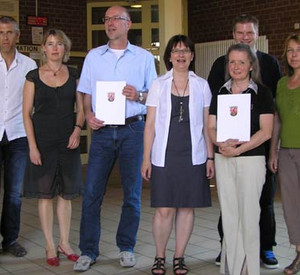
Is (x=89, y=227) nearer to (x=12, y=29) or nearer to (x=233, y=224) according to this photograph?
(x=233, y=224)

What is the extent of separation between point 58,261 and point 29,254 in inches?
18.1

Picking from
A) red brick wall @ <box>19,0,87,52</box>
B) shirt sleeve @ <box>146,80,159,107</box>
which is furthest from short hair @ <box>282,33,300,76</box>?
red brick wall @ <box>19,0,87,52</box>

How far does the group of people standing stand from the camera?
12.4 feet

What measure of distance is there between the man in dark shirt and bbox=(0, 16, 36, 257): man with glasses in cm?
171

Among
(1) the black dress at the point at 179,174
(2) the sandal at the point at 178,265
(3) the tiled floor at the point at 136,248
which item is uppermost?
(1) the black dress at the point at 179,174

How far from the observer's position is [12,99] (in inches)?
183

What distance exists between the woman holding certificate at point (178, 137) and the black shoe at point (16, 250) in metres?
1.47

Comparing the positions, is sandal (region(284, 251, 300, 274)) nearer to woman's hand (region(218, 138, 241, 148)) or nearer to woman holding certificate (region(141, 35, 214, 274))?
woman holding certificate (region(141, 35, 214, 274))

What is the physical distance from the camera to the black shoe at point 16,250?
15.6 ft

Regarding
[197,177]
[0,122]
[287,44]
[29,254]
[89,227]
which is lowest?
[29,254]

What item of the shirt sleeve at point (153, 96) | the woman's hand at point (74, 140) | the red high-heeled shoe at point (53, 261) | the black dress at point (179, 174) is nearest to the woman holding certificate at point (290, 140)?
the black dress at point (179, 174)

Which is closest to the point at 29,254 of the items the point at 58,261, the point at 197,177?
the point at 58,261

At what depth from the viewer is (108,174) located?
4.38m

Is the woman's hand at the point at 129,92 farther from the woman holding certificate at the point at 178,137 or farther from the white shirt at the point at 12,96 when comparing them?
the white shirt at the point at 12,96
